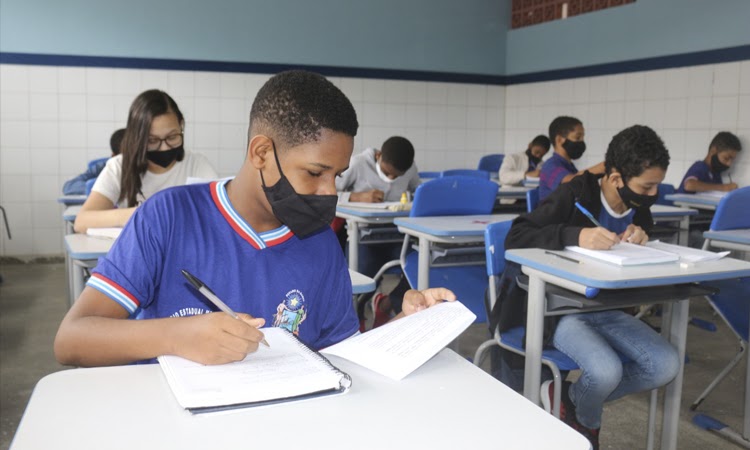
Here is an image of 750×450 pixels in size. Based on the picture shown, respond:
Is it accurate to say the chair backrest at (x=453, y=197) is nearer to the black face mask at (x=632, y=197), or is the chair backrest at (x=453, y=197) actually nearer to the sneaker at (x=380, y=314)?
the sneaker at (x=380, y=314)

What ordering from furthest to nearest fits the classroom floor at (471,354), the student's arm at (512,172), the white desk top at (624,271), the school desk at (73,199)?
the student's arm at (512,172)
the school desk at (73,199)
the classroom floor at (471,354)
the white desk top at (624,271)

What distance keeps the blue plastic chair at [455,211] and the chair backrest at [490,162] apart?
386 cm

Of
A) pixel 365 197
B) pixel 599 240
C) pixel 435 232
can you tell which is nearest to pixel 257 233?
pixel 599 240

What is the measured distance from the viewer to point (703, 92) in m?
5.54

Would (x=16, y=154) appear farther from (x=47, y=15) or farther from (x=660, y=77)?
(x=660, y=77)

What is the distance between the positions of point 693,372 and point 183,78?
5.12 m

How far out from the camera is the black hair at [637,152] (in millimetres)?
2357

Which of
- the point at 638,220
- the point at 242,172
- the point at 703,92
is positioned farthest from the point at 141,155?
the point at 703,92

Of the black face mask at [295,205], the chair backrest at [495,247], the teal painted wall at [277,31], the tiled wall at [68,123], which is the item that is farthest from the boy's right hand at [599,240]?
the teal painted wall at [277,31]

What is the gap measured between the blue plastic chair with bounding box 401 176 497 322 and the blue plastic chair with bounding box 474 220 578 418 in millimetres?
510

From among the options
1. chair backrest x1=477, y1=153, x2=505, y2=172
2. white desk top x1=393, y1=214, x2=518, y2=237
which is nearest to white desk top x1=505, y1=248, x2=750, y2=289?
white desk top x1=393, y1=214, x2=518, y2=237

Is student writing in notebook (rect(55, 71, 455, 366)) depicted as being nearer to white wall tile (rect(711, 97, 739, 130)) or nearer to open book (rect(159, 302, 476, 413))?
open book (rect(159, 302, 476, 413))

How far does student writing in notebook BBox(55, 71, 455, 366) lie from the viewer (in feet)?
3.76

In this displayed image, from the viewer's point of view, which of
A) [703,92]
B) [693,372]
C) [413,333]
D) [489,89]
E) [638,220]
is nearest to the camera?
[413,333]
